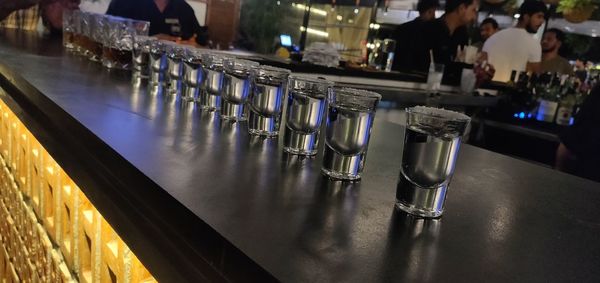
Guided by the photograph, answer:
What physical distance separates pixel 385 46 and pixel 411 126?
12.6 ft

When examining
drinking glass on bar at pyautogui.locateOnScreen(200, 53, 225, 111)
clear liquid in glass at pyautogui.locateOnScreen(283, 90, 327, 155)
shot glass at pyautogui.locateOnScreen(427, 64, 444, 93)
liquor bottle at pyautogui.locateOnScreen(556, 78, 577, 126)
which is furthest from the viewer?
shot glass at pyautogui.locateOnScreen(427, 64, 444, 93)

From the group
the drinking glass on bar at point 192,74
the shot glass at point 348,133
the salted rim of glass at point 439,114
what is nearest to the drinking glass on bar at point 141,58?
the drinking glass on bar at point 192,74

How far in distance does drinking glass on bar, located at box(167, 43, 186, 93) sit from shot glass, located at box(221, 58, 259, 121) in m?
0.33

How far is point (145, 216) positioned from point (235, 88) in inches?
21.6

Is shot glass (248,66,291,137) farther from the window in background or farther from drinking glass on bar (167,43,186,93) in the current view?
the window in background

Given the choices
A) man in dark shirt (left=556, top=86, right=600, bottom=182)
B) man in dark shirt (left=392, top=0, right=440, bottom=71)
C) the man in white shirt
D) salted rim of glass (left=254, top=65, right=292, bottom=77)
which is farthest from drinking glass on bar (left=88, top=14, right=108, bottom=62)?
the man in white shirt

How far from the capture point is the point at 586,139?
2.73m

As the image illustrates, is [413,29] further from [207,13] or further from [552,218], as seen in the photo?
[552,218]

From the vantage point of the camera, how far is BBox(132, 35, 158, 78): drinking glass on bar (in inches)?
73.7

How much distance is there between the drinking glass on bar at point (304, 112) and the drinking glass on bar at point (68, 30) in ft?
6.56

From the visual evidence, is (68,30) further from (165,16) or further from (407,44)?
(407,44)

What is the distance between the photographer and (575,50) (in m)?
5.35

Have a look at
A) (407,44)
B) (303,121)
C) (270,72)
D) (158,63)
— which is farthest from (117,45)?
(407,44)

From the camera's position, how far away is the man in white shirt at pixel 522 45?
5.35m
